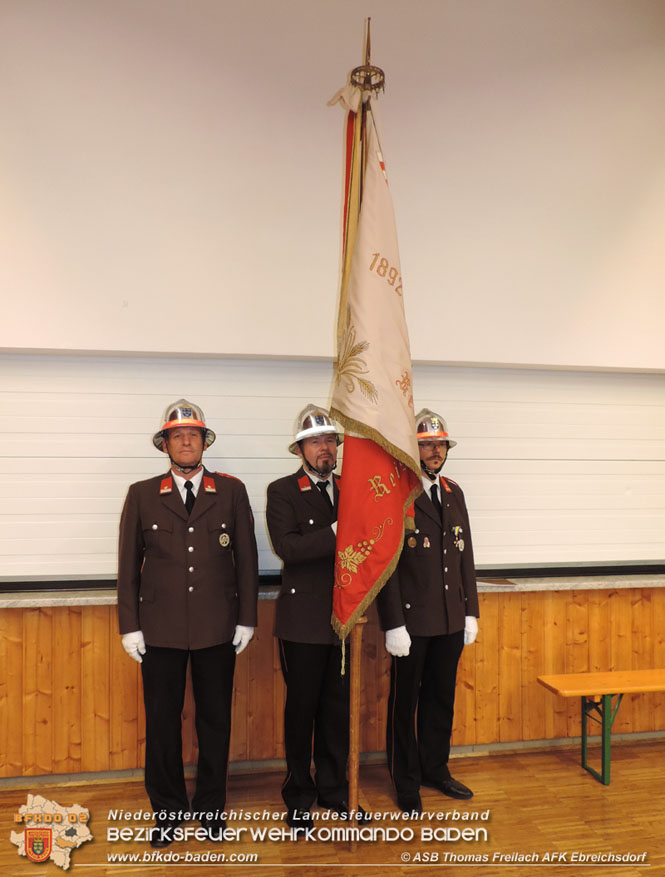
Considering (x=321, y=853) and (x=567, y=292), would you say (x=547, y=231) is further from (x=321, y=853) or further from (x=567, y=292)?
(x=321, y=853)

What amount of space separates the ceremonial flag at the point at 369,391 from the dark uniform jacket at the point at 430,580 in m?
0.33

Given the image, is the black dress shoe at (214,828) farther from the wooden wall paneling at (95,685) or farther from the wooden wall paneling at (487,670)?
the wooden wall paneling at (487,670)

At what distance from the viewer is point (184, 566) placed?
2842mm

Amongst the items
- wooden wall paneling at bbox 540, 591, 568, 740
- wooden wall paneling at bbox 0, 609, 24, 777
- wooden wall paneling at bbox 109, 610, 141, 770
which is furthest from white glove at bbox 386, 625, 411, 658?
wooden wall paneling at bbox 0, 609, 24, 777

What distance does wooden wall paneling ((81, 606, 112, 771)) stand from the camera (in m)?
3.37

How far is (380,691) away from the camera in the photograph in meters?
3.65

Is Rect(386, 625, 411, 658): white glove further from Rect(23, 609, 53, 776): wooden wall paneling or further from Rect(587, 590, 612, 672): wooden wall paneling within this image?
Rect(23, 609, 53, 776): wooden wall paneling

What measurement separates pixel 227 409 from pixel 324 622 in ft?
4.34

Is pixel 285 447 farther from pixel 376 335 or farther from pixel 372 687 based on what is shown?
pixel 372 687

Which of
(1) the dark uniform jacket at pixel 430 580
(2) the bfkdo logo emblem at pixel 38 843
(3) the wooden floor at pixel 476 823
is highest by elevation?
(1) the dark uniform jacket at pixel 430 580

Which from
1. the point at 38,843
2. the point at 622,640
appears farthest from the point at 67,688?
the point at 622,640

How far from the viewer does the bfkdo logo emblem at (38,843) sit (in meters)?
2.69

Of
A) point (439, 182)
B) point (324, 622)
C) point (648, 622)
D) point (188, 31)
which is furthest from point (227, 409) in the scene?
point (648, 622)

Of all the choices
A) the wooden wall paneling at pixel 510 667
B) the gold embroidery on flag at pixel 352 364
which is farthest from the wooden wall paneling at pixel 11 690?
the wooden wall paneling at pixel 510 667
